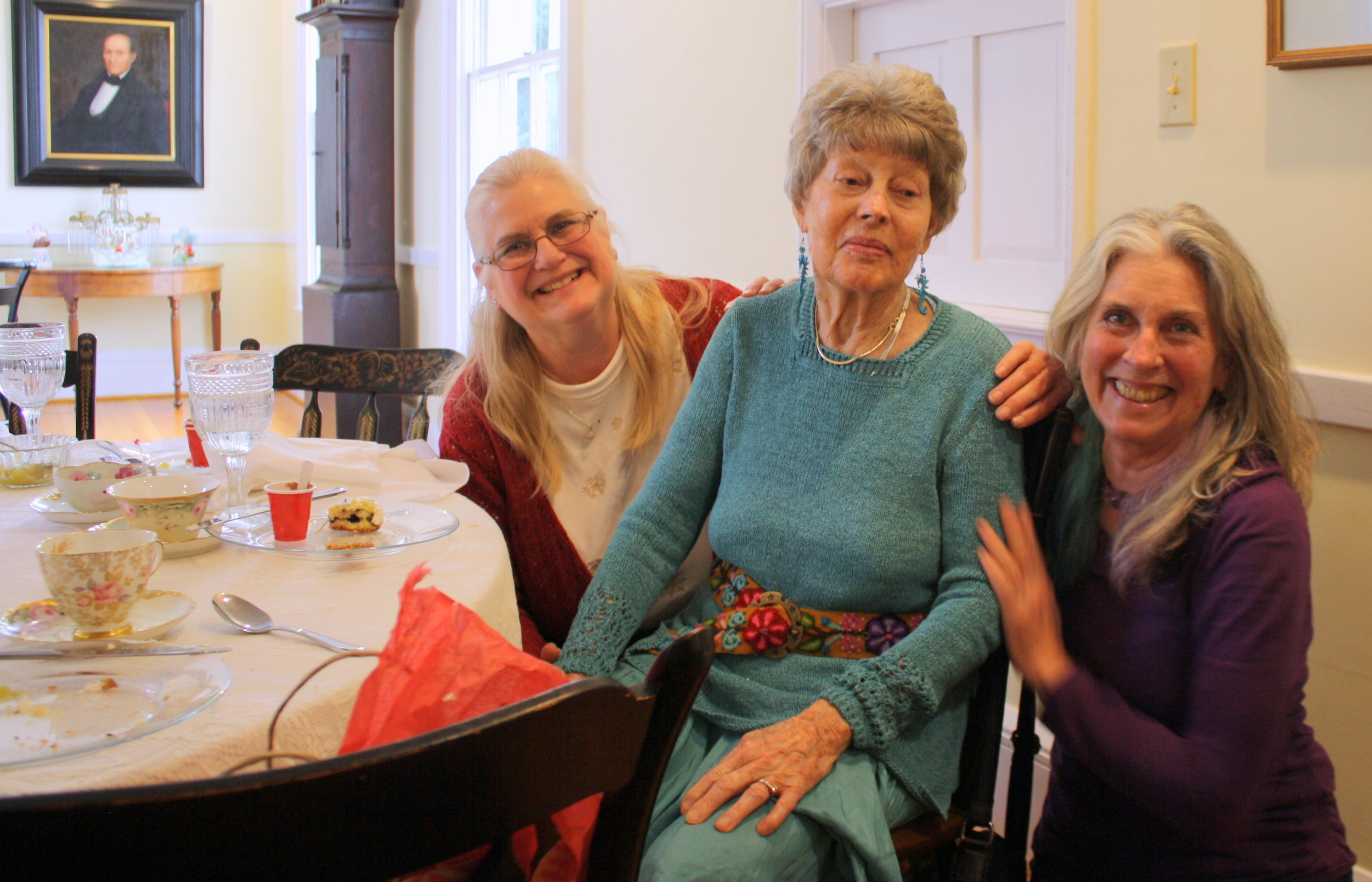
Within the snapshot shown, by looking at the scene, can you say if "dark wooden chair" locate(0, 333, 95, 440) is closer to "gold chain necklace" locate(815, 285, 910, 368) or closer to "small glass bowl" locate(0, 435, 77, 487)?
"small glass bowl" locate(0, 435, 77, 487)

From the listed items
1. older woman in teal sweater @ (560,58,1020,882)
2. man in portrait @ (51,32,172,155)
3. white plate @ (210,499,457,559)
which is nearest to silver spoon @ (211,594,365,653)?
white plate @ (210,499,457,559)

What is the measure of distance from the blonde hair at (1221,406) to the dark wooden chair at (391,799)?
69 cm

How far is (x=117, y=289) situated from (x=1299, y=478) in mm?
6796

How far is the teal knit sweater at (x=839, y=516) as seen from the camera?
135 cm

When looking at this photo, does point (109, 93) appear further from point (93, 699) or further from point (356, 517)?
point (93, 699)

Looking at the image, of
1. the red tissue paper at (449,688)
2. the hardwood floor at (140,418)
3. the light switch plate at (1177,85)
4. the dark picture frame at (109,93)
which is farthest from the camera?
the dark picture frame at (109,93)

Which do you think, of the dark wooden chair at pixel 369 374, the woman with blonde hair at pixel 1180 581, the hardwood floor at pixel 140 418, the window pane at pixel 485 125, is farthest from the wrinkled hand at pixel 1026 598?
the hardwood floor at pixel 140 418

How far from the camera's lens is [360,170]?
5359 mm

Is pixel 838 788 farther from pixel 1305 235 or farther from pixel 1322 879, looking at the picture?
pixel 1305 235

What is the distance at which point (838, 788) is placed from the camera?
1291mm

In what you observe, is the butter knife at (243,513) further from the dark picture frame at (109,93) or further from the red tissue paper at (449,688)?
the dark picture frame at (109,93)

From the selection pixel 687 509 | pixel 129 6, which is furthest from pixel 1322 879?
pixel 129 6

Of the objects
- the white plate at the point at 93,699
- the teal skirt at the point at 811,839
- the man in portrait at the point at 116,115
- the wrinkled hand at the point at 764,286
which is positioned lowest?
the teal skirt at the point at 811,839

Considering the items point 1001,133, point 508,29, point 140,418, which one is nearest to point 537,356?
point 1001,133
